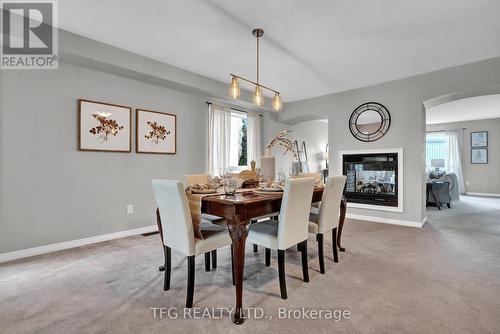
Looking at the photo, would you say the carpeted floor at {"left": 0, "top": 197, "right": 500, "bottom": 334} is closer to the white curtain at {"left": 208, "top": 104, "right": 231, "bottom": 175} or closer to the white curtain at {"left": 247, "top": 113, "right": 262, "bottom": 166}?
the white curtain at {"left": 208, "top": 104, "right": 231, "bottom": 175}

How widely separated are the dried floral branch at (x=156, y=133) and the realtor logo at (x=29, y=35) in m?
1.27

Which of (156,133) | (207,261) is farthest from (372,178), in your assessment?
(156,133)

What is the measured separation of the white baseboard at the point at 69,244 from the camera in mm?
2562

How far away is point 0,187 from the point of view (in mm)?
2527

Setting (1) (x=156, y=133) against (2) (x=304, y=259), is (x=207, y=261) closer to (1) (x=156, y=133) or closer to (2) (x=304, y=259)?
(2) (x=304, y=259)

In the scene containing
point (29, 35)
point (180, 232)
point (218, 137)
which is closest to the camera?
point (180, 232)

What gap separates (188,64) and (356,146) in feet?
10.6

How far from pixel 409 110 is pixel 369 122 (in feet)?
2.04

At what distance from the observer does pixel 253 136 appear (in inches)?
207

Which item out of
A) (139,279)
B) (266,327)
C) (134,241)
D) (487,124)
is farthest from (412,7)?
(487,124)

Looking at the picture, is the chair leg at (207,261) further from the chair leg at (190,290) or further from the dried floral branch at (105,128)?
the dried floral branch at (105,128)

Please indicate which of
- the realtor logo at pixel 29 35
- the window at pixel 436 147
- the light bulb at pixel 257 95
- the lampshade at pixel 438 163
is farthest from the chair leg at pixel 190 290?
the window at pixel 436 147

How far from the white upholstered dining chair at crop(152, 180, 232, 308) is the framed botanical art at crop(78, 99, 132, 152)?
1.81 m

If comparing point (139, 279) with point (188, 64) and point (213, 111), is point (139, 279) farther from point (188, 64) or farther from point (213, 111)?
point (213, 111)
